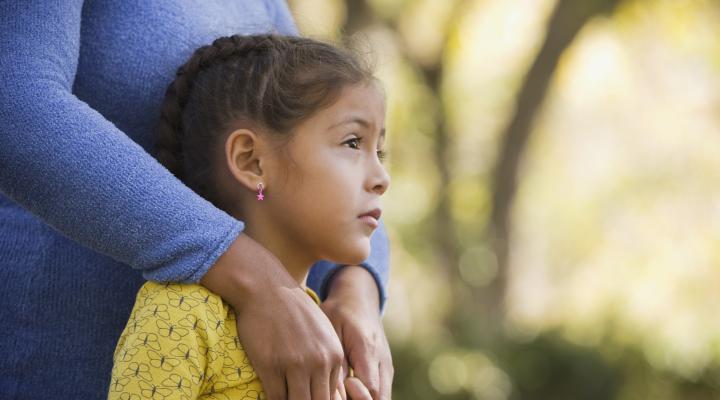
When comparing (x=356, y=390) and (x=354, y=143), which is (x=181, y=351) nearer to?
(x=356, y=390)

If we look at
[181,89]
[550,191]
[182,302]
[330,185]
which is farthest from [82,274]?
[550,191]

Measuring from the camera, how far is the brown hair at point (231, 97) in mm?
2141

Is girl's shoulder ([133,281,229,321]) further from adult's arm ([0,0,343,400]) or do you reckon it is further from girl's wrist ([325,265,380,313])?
girl's wrist ([325,265,380,313])

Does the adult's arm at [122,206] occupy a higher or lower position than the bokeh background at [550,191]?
lower

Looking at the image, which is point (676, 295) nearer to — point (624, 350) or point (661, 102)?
point (661, 102)

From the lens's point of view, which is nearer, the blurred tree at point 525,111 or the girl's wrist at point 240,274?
the girl's wrist at point 240,274

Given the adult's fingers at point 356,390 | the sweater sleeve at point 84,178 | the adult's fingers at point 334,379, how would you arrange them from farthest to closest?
the adult's fingers at point 356,390, the adult's fingers at point 334,379, the sweater sleeve at point 84,178

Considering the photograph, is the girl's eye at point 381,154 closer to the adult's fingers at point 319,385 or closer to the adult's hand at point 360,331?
the adult's hand at point 360,331

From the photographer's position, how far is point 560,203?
78.6ft

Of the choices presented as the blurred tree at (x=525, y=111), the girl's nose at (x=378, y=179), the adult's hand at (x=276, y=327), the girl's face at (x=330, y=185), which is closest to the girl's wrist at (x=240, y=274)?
the adult's hand at (x=276, y=327)

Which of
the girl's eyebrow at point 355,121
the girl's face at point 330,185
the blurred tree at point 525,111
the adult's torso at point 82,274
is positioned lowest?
the adult's torso at point 82,274

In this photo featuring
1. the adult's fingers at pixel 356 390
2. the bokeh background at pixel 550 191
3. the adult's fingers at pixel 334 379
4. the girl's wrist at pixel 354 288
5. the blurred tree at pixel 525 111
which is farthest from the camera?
the blurred tree at pixel 525 111

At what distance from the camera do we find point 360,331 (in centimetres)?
212

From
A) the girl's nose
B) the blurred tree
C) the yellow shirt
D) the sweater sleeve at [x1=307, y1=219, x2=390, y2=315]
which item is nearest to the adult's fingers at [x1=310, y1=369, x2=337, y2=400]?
the yellow shirt
